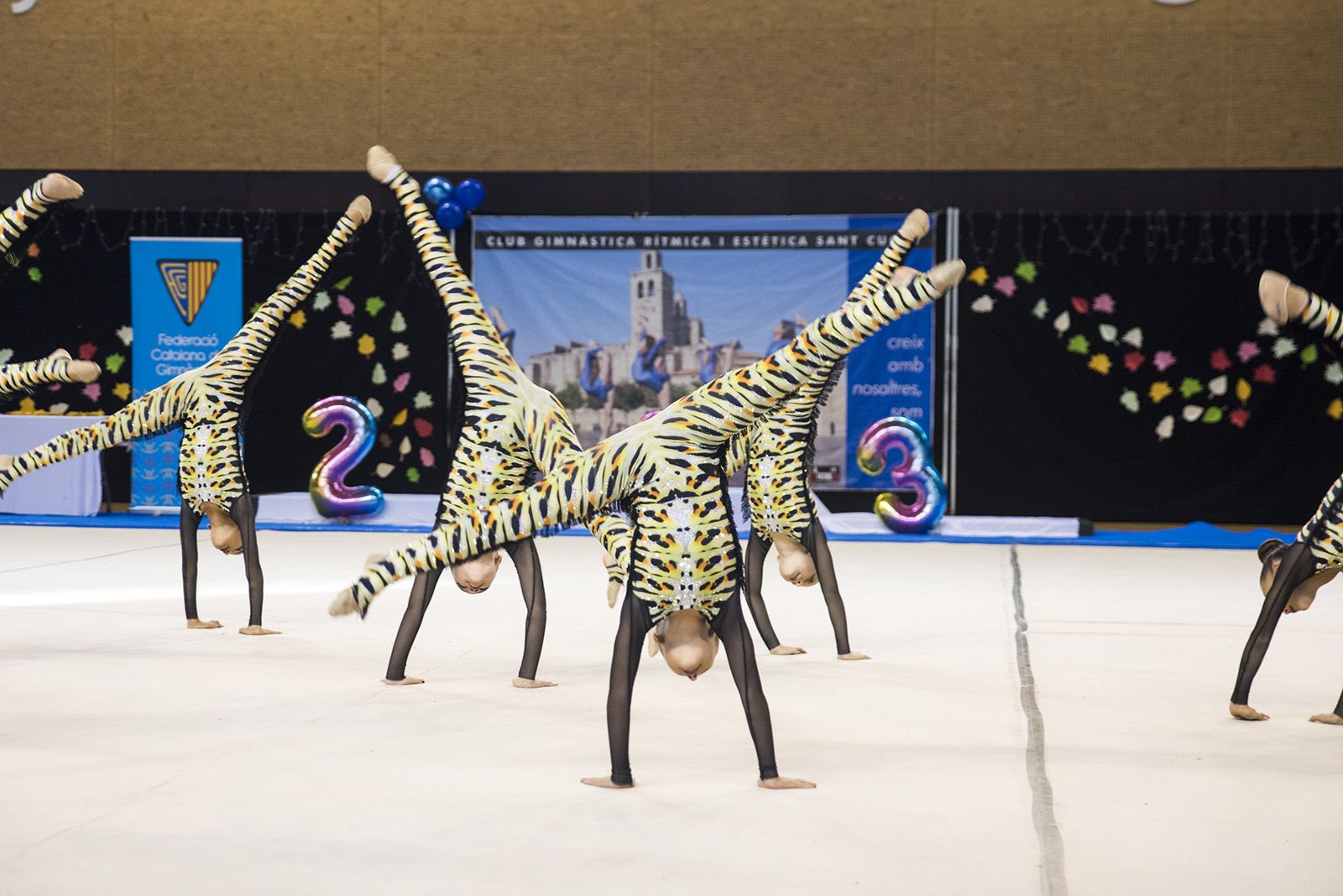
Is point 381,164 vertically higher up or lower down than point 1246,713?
higher up

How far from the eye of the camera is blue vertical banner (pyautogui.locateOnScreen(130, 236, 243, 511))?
12.6 metres

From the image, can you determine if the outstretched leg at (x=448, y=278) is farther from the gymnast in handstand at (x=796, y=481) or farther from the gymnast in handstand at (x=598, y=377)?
the gymnast in handstand at (x=598, y=377)

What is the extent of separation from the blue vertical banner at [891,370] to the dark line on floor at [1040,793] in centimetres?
622

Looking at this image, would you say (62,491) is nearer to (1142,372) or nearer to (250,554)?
(250,554)

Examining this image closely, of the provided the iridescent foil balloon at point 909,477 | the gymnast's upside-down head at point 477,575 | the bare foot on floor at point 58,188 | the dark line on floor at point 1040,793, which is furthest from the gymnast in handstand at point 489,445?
the iridescent foil balloon at point 909,477

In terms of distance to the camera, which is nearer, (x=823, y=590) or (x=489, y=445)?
(x=489, y=445)

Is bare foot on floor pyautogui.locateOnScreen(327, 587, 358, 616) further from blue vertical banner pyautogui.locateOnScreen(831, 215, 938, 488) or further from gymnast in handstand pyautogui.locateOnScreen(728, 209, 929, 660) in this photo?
blue vertical banner pyautogui.locateOnScreen(831, 215, 938, 488)

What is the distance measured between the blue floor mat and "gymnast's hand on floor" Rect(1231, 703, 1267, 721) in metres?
6.17

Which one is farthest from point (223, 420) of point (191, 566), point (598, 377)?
point (598, 377)

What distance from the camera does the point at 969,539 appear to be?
11.2 metres

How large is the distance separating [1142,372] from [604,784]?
9535 mm

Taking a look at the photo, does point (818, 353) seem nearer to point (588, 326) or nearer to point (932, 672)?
point (932, 672)

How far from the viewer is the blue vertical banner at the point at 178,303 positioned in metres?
12.6

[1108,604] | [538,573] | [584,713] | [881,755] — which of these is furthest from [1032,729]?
[1108,604]
